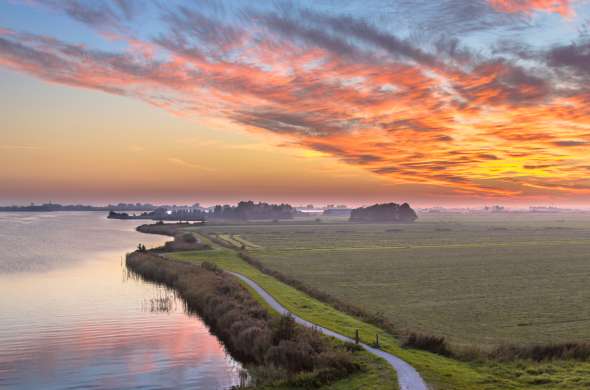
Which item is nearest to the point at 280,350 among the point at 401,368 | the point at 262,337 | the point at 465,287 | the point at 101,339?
the point at 262,337

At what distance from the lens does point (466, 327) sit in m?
40.8

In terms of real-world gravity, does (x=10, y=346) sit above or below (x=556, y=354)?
below

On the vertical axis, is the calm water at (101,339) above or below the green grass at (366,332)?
below

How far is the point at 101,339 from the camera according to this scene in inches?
1628

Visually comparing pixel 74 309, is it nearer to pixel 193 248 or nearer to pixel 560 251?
pixel 193 248

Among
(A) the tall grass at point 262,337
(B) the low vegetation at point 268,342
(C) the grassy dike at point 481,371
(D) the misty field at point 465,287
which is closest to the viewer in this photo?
(C) the grassy dike at point 481,371

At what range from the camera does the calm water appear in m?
31.9

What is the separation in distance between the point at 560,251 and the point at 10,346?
10948 centimetres

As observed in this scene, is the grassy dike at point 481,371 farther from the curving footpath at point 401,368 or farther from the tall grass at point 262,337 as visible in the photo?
the tall grass at point 262,337

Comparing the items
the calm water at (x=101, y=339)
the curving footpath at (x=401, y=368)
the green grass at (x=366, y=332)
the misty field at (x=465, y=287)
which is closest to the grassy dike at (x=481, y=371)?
the green grass at (x=366, y=332)

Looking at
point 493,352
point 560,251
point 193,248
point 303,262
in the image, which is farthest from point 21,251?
point 560,251

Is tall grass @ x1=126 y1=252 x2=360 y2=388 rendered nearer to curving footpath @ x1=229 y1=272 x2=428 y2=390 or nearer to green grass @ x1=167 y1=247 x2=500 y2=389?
curving footpath @ x1=229 y1=272 x2=428 y2=390

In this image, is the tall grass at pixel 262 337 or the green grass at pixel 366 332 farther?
the tall grass at pixel 262 337

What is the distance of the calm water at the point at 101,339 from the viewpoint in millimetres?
31859
